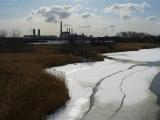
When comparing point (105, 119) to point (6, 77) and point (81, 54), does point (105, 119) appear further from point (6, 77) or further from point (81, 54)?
point (81, 54)

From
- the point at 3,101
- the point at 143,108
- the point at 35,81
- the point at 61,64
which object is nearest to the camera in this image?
the point at 3,101

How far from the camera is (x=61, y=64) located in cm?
2550

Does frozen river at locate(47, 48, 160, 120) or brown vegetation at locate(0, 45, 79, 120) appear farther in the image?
frozen river at locate(47, 48, 160, 120)

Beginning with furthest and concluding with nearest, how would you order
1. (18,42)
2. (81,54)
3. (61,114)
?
1. (18,42)
2. (81,54)
3. (61,114)

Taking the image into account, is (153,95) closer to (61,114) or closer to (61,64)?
(61,114)

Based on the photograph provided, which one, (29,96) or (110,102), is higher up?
(29,96)

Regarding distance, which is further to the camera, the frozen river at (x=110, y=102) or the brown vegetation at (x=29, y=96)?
the frozen river at (x=110, y=102)

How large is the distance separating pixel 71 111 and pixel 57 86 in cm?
176

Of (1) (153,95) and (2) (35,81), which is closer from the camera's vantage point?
(2) (35,81)

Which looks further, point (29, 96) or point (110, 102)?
point (110, 102)

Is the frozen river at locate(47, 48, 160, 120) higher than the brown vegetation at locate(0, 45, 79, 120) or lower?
lower

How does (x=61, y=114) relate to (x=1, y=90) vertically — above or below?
below

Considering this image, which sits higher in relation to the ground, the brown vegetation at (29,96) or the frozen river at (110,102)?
the brown vegetation at (29,96)

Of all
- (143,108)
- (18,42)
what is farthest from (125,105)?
(18,42)
